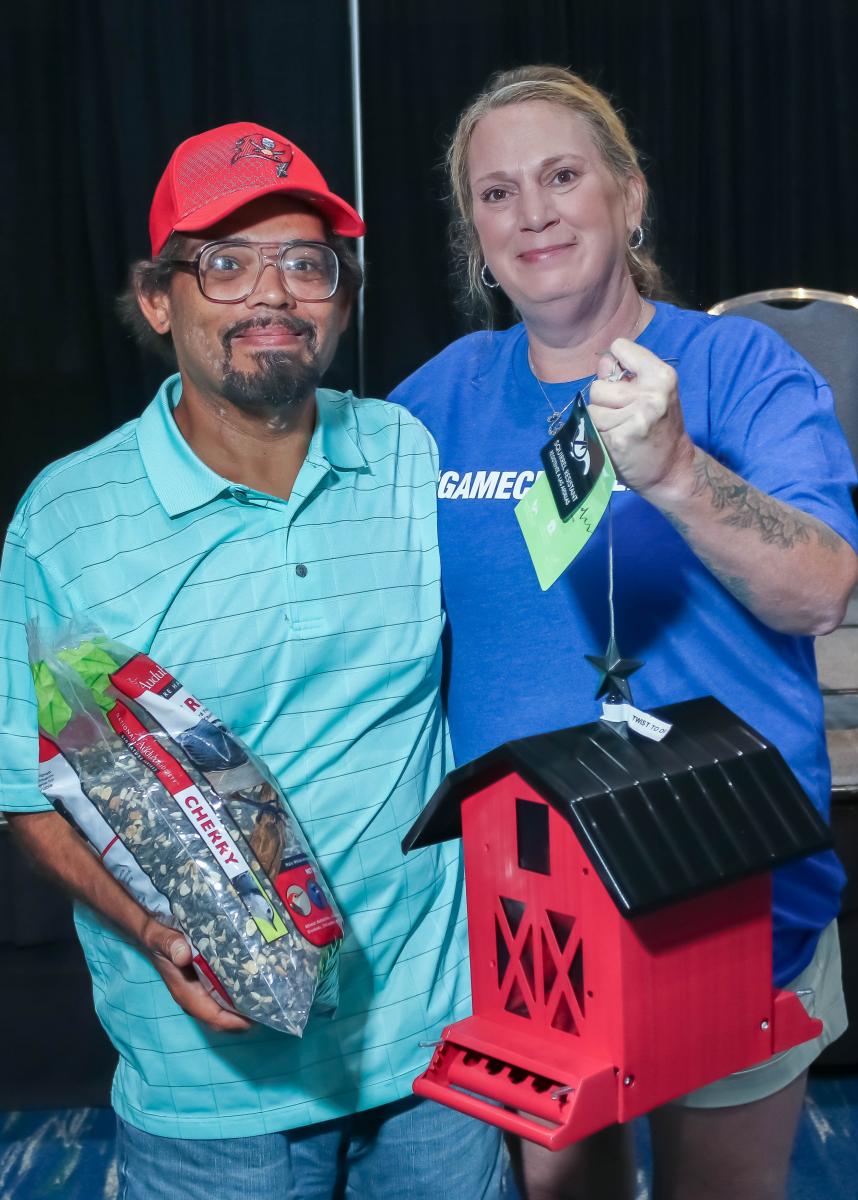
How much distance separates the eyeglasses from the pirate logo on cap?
8cm

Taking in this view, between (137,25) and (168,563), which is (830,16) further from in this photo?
(168,563)

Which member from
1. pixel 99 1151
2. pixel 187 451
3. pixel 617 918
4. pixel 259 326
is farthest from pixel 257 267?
pixel 99 1151

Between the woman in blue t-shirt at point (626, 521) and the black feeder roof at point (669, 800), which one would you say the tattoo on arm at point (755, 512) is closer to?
the woman in blue t-shirt at point (626, 521)

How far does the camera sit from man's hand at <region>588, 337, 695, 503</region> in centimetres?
103

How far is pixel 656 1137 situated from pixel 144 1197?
1.82ft

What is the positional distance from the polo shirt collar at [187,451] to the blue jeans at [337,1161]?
2.08ft

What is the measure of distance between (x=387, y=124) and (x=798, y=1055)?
14.8 feet

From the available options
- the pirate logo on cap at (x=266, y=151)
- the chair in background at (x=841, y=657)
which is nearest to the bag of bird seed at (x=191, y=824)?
the pirate logo on cap at (x=266, y=151)

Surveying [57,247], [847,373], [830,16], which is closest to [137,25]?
[57,247]

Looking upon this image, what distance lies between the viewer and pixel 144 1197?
4.40ft

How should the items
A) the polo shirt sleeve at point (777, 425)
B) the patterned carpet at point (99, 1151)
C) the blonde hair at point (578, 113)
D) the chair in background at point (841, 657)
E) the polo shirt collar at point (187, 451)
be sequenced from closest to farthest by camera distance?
the polo shirt sleeve at point (777, 425) < the polo shirt collar at point (187, 451) < the blonde hair at point (578, 113) < the patterned carpet at point (99, 1151) < the chair in background at point (841, 657)

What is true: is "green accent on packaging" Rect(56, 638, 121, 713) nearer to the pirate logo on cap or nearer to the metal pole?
the pirate logo on cap

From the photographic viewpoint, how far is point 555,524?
1.08 meters

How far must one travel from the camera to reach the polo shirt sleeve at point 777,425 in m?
1.21
